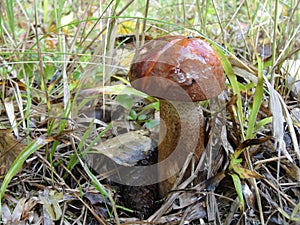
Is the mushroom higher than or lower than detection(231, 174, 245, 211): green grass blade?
higher

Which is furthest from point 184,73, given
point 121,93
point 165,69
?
point 121,93

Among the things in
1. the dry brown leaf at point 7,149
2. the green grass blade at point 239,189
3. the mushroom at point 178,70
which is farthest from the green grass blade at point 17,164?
the green grass blade at point 239,189

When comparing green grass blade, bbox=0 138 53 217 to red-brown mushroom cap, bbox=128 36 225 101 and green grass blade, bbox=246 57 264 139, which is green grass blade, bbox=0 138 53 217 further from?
green grass blade, bbox=246 57 264 139

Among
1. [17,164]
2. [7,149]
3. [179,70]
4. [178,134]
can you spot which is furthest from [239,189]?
[7,149]

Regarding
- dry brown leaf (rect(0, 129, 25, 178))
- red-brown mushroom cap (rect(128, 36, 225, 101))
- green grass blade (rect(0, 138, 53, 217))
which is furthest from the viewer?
dry brown leaf (rect(0, 129, 25, 178))

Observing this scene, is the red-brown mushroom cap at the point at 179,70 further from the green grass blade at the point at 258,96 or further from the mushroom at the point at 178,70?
the green grass blade at the point at 258,96

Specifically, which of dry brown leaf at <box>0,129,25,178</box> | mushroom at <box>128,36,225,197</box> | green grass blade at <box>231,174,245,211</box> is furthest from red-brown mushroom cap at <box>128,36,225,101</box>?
dry brown leaf at <box>0,129,25,178</box>

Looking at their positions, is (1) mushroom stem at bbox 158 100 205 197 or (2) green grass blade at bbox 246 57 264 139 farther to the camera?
(1) mushroom stem at bbox 158 100 205 197
